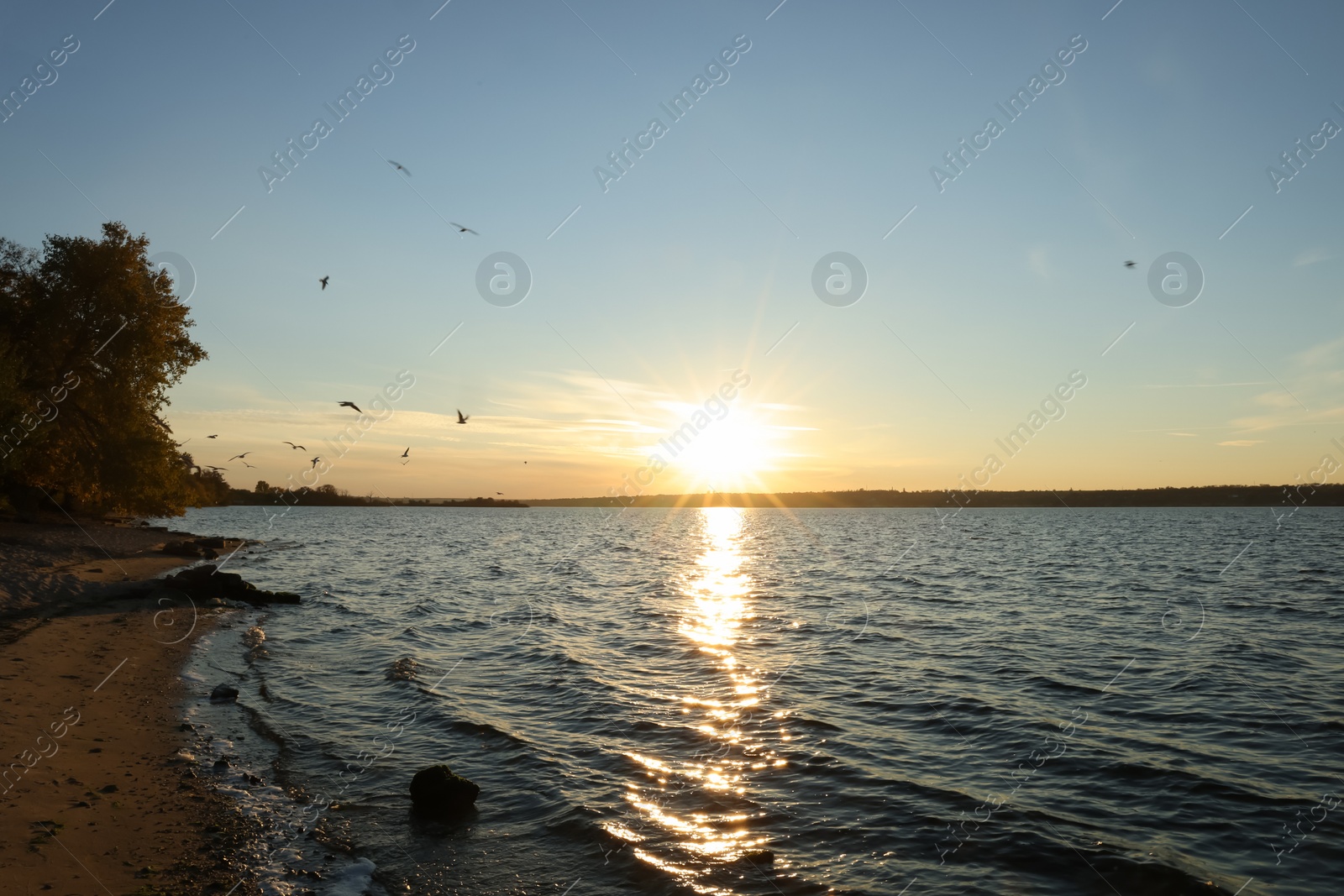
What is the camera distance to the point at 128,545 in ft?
168

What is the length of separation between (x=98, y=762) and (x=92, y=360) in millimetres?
38789

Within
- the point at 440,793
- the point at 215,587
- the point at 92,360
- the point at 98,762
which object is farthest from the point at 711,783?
the point at 92,360

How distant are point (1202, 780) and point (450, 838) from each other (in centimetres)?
1448

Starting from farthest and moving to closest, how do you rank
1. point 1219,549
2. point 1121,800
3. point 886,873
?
point 1219,549, point 1121,800, point 886,873

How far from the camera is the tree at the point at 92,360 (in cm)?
4241

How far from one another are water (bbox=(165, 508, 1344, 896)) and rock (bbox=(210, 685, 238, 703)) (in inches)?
24.3

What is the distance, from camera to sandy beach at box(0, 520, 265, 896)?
10.2 m

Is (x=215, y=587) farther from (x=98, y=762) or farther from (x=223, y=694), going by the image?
(x=98, y=762)

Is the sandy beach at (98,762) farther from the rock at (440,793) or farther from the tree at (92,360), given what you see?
the tree at (92,360)

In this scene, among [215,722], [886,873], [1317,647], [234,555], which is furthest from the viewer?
[234,555]

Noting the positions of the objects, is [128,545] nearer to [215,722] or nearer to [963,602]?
[215,722]

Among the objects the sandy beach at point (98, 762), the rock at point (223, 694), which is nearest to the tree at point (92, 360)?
the sandy beach at point (98, 762)

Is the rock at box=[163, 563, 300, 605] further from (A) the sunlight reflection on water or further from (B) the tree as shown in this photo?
(A) the sunlight reflection on water

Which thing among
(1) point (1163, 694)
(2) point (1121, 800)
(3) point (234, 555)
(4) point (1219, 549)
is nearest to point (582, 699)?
(2) point (1121, 800)
